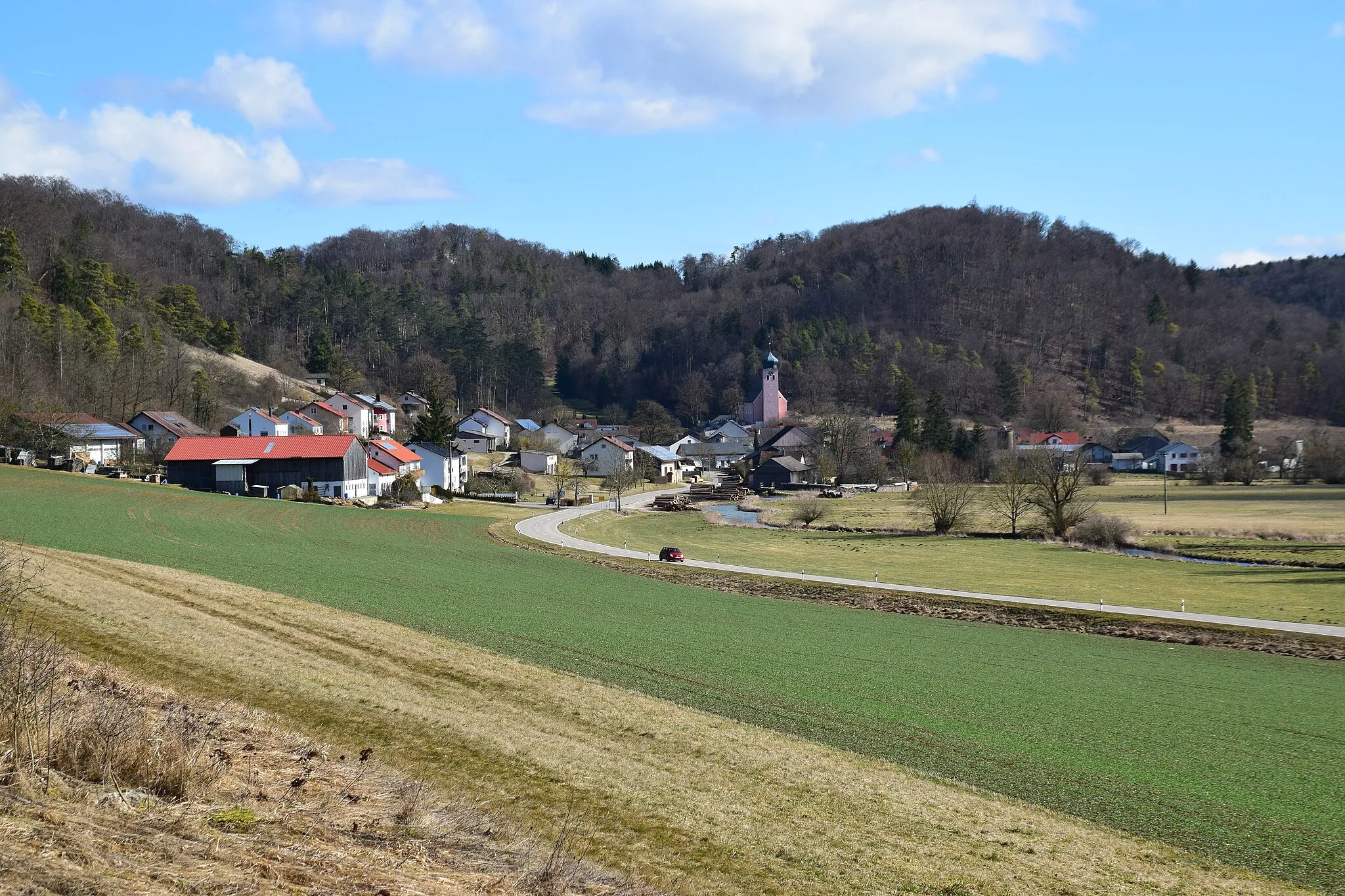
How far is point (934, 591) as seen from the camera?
3538 cm

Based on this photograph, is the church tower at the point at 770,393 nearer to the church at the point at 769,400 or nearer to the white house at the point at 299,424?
the church at the point at 769,400

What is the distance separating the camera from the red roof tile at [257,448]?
66.7 metres

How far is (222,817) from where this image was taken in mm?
7234

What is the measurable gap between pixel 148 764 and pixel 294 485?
62.7m

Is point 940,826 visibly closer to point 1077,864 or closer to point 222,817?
point 1077,864

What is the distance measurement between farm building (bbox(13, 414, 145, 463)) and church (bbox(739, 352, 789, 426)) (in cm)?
11060

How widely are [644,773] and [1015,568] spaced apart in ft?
120

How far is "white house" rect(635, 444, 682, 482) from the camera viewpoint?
113938 mm

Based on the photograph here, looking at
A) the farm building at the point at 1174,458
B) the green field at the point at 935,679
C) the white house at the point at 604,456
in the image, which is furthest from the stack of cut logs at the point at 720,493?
the farm building at the point at 1174,458

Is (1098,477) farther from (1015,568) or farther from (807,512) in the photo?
(1015,568)

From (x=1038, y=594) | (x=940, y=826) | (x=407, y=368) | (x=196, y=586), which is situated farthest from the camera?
(x=407, y=368)

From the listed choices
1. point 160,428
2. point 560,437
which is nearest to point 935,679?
point 160,428

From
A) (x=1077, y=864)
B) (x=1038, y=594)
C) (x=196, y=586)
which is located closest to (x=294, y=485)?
(x=196, y=586)

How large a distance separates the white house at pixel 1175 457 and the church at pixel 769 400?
61499 mm
